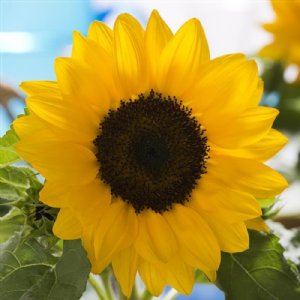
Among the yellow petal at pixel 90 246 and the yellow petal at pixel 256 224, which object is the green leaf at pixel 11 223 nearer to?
the yellow petal at pixel 90 246

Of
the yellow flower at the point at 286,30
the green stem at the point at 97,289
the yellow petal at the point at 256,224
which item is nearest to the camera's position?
the yellow petal at the point at 256,224

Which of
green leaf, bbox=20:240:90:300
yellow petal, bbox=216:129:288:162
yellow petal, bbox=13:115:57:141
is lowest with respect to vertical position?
green leaf, bbox=20:240:90:300

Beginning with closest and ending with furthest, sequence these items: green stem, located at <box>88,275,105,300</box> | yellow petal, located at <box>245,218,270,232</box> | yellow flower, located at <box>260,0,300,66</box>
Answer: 1. yellow petal, located at <box>245,218,270,232</box>
2. green stem, located at <box>88,275,105,300</box>
3. yellow flower, located at <box>260,0,300,66</box>

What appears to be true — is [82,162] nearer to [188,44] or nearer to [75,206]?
[75,206]

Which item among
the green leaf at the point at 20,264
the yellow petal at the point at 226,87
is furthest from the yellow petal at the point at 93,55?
the green leaf at the point at 20,264

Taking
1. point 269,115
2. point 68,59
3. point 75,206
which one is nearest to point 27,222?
point 75,206

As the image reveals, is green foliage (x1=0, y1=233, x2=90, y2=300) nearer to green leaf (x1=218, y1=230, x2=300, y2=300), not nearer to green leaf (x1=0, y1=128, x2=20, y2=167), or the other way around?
green leaf (x1=0, y1=128, x2=20, y2=167)

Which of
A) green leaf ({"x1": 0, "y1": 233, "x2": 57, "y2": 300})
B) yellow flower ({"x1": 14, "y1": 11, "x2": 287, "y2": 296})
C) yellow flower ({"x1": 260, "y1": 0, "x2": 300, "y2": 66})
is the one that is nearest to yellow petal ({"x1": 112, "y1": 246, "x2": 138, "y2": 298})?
yellow flower ({"x1": 14, "y1": 11, "x2": 287, "y2": 296})
